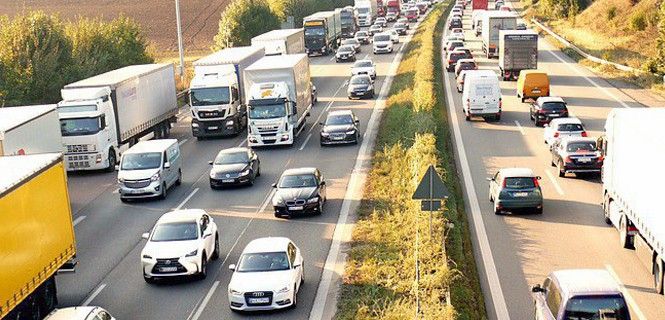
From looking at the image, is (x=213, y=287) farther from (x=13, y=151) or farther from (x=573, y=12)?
(x=573, y=12)

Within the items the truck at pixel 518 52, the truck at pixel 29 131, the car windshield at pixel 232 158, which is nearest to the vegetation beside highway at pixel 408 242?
the car windshield at pixel 232 158

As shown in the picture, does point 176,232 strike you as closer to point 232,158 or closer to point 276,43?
point 232,158

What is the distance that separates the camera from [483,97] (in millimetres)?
47281

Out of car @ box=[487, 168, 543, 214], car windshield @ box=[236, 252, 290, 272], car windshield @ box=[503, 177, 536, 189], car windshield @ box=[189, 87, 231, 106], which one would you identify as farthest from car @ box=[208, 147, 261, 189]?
car windshield @ box=[236, 252, 290, 272]

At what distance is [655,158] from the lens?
71.5 ft

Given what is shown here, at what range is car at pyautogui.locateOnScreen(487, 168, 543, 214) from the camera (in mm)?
29156

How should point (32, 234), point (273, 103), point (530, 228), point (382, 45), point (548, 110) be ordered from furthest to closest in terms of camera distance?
point (382, 45) < point (548, 110) < point (273, 103) < point (530, 228) < point (32, 234)

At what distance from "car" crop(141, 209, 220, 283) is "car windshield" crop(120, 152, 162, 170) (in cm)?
887

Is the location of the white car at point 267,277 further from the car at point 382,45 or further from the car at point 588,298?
the car at point 382,45

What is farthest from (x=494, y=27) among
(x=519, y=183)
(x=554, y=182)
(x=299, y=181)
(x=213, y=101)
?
(x=519, y=183)

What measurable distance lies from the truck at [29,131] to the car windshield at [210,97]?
11.7 m

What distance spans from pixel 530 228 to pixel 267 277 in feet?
30.3

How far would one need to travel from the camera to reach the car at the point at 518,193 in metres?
29.2

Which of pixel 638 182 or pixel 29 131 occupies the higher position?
pixel 29 131
